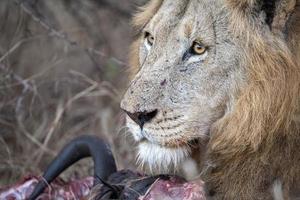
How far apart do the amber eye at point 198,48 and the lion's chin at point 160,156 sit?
446 millimetres

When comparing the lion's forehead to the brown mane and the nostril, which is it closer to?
the brown mane

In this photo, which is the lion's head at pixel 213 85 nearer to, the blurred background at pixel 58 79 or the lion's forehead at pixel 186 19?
the lion's forehead at pixel 186 19

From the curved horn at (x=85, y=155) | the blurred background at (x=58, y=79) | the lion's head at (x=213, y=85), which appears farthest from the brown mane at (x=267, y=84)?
the blurred background at (x=58, y=79)

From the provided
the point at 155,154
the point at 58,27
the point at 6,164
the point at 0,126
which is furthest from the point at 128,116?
the point at 58,27

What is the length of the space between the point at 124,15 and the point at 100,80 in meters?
0.91

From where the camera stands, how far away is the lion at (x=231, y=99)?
3.41 m

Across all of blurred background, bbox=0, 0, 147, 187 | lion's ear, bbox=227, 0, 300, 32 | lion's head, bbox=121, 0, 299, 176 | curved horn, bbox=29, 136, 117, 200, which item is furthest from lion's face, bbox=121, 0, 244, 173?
blurred background, bbox=0, 0, 147, 187

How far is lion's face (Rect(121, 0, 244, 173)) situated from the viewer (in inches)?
134

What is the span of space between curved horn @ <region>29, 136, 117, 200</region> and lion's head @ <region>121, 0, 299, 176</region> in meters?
0.23

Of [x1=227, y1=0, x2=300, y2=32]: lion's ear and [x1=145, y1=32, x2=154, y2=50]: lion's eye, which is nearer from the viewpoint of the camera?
[x1=227, y1=0, x2=300, y2=32]: lion's ear

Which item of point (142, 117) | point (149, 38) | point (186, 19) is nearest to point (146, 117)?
point (142, 117)

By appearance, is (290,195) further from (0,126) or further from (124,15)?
(124,15)

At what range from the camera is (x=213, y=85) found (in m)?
3.47

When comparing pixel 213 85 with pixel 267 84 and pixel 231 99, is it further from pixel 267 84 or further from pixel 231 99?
pixel 267 84
